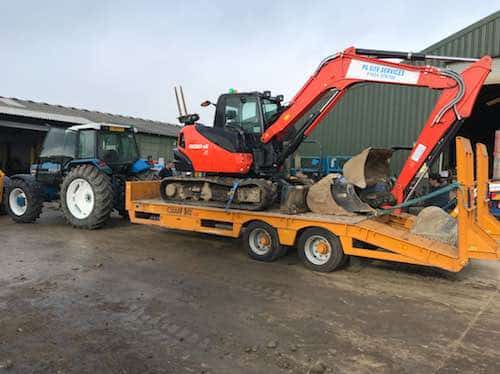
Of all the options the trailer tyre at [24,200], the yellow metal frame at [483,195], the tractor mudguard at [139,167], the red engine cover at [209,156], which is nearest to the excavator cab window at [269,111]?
the red engine cover at [209,156]

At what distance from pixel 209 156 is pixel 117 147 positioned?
323 centimetres

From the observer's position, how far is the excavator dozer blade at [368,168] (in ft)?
20.9

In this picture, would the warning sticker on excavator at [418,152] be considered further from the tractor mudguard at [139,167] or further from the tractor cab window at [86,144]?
the tractor cab window at [86,144]

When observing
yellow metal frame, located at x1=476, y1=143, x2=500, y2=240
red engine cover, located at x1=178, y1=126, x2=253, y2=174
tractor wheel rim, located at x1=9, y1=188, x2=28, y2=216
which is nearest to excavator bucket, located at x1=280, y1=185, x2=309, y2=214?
red engine cover, located at x1=178, y1=126, x2=253, y2=174

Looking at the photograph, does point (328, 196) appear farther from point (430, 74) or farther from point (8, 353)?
point (8, 353)

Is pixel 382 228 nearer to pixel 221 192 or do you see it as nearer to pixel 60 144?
pixel 221 192

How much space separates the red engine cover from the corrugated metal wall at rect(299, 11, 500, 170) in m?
7.22

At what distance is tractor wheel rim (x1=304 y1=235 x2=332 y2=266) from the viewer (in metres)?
A: 5.63

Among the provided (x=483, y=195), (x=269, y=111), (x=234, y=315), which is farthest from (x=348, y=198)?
(x=234, y=315)

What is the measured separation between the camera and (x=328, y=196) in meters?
6.05

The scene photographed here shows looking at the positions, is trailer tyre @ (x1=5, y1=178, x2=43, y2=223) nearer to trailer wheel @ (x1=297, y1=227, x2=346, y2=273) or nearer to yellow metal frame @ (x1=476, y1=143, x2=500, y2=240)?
trailer wheel @ (x1=297, y1=227, x2=346, y2=273)

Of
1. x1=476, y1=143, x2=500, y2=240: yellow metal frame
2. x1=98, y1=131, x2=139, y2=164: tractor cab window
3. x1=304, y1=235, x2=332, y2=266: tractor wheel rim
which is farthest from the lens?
x1=98, y1=131, x2=139, y2=164: tractor cab window

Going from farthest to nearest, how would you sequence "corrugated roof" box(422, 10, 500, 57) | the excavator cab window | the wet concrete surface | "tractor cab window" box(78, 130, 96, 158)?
1. "corrugated roof" box(422, 10, 500, 57)
2. "tractor cab window" box(78, 130, 96, 158)
3. the excavator cab window
4. the wet concrete surface

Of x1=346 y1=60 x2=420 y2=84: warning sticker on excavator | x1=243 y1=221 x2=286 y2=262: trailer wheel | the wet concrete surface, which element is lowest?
the wet concrete surface
